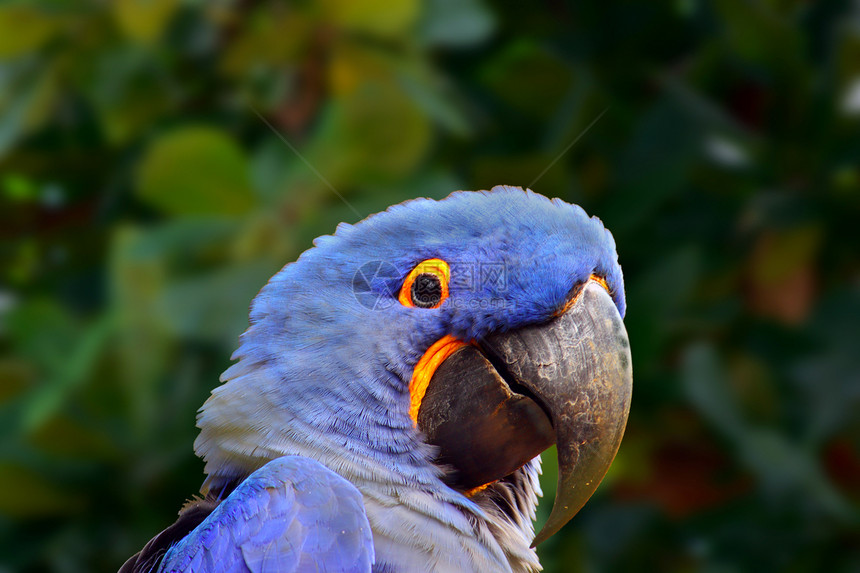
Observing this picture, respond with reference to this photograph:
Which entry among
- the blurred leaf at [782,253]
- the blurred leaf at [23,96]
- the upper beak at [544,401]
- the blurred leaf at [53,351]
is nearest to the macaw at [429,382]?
the upper beak at [544,401]

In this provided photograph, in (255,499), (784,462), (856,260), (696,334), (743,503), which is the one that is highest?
(255,499)

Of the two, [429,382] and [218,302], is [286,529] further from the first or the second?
[218,302]

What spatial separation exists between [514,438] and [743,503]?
1201 millimetres

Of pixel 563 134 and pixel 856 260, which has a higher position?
pixel 563 134

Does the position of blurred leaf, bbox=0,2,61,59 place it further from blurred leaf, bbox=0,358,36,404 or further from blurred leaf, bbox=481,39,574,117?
blurred leaf, bbox=481,39,574,117

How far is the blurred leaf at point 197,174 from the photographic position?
5.76 feet

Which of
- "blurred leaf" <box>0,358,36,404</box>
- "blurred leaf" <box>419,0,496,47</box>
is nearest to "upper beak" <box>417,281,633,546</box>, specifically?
"blurred leaf" <box>419,0,496,47</box>

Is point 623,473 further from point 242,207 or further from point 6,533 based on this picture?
point 6,533

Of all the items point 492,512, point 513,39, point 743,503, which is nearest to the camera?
point 492,512

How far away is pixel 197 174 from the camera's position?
5.89 feet

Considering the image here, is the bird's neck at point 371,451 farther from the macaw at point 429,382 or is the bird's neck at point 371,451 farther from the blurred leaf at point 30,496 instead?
the blurred leaf at point 30,496

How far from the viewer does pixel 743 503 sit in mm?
1955

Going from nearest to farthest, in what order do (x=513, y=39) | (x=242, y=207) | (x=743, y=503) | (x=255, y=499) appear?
1. (x=255, y=499)
2. (x=242, y=207)
3. (x=743, y=503)
4. (x=513, y=39)

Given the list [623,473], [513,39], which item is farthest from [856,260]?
[513,39]
